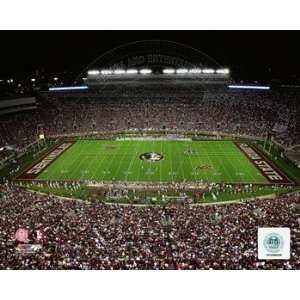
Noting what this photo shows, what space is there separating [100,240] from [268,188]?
17450 millimetres

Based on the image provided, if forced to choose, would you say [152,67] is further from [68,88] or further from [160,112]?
[68,88]

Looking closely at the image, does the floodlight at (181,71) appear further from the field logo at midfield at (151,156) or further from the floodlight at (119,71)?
the field logo at midfield at (151,156)

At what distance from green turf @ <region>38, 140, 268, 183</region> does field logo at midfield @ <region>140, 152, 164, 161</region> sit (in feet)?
1.68

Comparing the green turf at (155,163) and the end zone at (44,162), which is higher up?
the end zone at (44,162)

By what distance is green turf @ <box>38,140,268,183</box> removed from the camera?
33.1 m

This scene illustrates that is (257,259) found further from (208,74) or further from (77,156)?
(208,74)

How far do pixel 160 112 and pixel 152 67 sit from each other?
30.7 feet

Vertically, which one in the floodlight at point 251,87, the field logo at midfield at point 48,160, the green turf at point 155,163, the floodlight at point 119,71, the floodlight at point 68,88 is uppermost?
the floodlight at point 119,71

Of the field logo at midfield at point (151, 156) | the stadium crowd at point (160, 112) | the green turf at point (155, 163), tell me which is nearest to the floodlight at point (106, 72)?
the stadium crowd at point (160, 112)

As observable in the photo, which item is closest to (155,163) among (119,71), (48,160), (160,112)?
(48,160)

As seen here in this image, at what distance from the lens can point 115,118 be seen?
55.9 meters

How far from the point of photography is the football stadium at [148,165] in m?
16.5

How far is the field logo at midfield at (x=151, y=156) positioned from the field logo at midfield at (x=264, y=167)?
29.0 feet

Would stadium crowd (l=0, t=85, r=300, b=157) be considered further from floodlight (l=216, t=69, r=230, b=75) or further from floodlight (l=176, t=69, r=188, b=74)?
floodlight (l=216, t=69, r=230, b=75)
